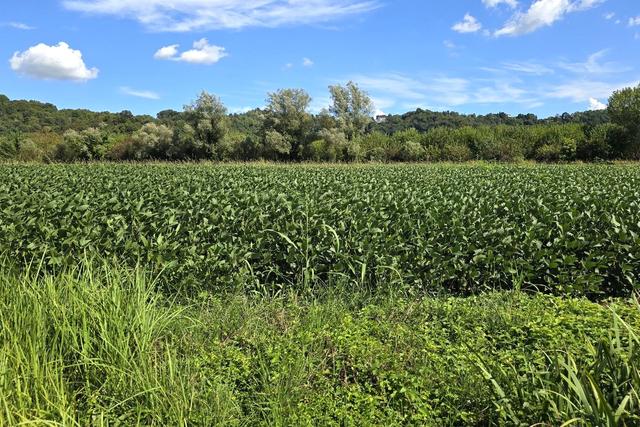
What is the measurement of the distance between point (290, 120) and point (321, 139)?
13.9 ft

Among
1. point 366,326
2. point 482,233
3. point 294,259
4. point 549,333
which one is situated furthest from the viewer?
point 482,233

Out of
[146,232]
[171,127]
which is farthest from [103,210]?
[171,127]

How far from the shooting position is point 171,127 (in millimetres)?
54656

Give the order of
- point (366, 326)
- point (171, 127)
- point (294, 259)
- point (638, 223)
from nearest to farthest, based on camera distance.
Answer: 1. point (366, 326)
2. point (294, 259)
3. point (638, 223)
4. point (171, 127)

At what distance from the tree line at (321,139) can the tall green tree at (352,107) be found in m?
0.11

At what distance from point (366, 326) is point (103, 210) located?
Answer: 5001mm

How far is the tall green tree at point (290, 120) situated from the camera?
167 feet

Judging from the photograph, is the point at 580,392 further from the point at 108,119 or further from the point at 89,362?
the point at 108,119

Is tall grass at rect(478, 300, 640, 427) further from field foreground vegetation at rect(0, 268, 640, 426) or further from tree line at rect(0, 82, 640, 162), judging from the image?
tree line at rect(0, 82, 640, 162)

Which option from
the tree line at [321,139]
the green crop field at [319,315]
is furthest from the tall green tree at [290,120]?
the green crop field at [319,315]

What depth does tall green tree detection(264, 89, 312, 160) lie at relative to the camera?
51031 millimetres

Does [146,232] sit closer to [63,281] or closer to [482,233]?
[63,281]

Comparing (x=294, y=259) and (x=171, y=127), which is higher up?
(x=171, y=127)

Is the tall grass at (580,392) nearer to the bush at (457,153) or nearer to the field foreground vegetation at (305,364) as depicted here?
the field foreground vegetation at (305,364)
